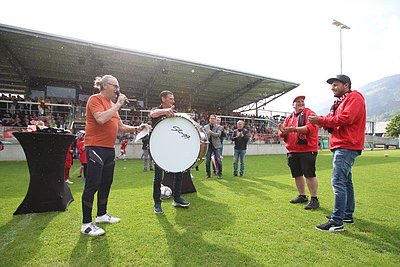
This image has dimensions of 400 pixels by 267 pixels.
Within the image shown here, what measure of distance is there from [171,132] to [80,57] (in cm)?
1921

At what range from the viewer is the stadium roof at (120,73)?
59.2 feet

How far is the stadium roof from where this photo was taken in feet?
59.2

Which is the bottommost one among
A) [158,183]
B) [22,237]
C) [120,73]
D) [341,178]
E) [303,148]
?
[22,237]

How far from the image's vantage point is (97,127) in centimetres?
341

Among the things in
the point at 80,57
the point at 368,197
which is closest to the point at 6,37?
the point at 80,57

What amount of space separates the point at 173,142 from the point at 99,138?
3.52ft

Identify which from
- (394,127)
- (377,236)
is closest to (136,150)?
(377,236)

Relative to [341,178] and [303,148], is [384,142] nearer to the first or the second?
[303,148]

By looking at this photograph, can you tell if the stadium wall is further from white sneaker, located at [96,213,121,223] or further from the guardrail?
the guardrail

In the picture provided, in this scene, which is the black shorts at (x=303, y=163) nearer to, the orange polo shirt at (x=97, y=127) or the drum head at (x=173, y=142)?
the drum head at (x=173, y=142)

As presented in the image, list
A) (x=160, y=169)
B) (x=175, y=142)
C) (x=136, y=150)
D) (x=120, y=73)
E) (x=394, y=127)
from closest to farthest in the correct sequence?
(x=175, y=142) → (x=160, y=169) → (x=136, y=150) → (x=120, y=73) → (x=394, y=127)

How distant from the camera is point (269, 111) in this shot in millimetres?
30609

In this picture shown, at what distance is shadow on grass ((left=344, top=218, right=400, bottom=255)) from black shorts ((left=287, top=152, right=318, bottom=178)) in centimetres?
108

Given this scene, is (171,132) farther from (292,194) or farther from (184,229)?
(292,194)
